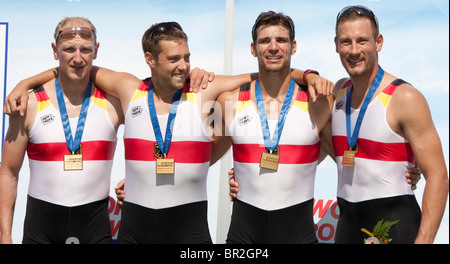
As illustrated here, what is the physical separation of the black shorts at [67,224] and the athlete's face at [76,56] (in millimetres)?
901

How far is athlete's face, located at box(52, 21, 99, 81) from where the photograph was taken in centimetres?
381

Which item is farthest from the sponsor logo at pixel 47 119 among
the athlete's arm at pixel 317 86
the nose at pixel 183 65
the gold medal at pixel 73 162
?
the athlete's arm at pixel 317 86

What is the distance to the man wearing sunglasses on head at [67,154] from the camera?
3809 mm

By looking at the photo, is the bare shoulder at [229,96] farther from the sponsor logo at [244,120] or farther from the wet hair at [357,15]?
the wet hair at [357,15]

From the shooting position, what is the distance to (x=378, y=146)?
137 inches

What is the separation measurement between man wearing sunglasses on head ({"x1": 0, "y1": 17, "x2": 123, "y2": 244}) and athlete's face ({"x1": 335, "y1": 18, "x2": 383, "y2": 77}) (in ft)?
5.36

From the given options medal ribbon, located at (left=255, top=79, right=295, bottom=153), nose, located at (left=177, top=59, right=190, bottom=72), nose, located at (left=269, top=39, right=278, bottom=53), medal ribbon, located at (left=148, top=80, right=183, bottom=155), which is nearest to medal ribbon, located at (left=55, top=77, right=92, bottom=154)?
medal ribbon, located at (left=148, top=80, right=183, bottom=155)

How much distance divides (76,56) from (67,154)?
0.67m

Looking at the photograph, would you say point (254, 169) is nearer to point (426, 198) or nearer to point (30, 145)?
point (426, 198)

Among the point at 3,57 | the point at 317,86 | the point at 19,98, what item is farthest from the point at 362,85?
the point at 3,57

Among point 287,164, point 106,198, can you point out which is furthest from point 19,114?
point 287,164
